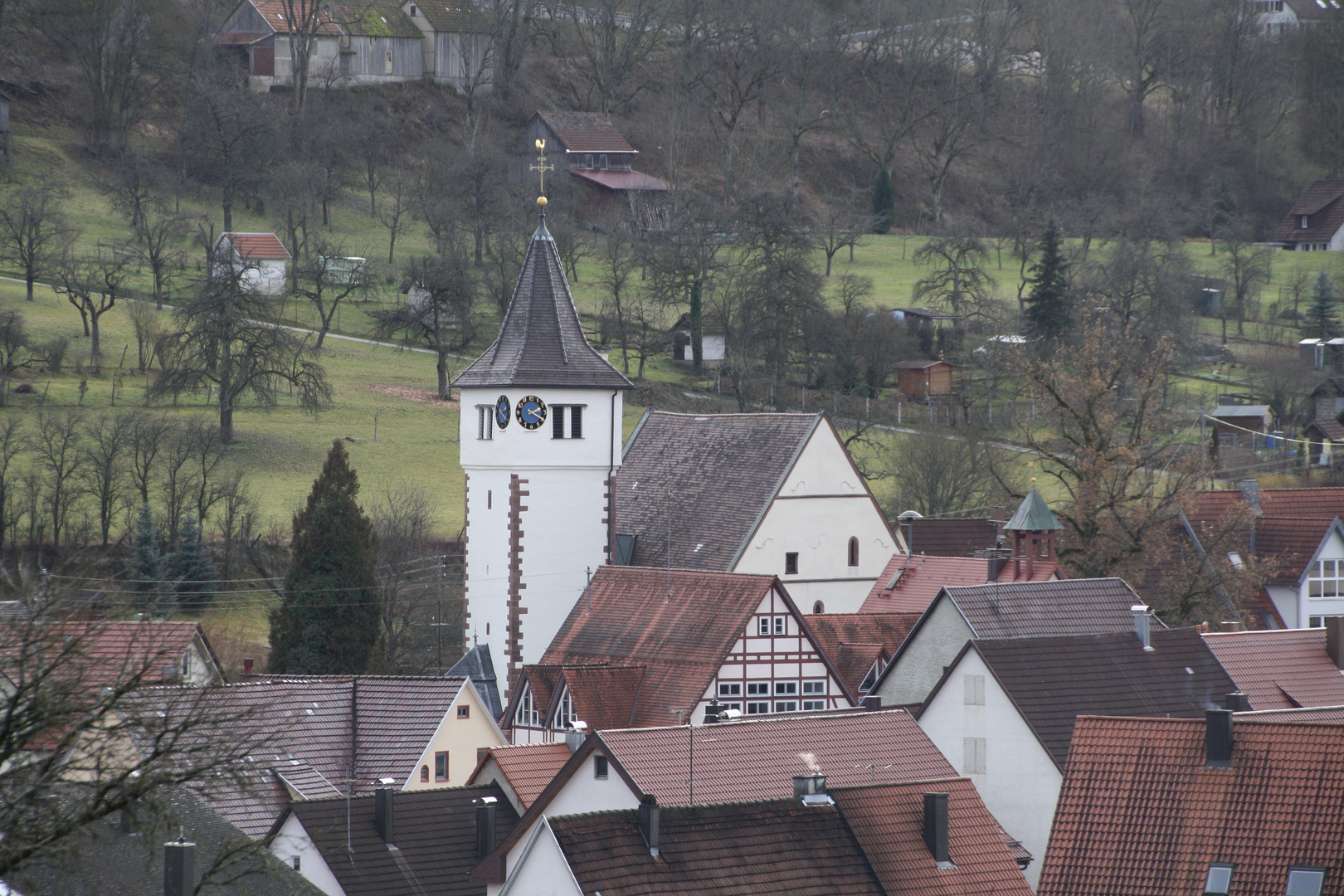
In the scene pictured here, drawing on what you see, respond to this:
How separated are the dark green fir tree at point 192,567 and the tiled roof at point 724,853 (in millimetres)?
27820

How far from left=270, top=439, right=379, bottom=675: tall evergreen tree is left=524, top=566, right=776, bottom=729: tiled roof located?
5.19 metres

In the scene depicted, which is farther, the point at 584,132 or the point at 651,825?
the point at 584,132

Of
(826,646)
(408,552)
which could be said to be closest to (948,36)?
(408,552)

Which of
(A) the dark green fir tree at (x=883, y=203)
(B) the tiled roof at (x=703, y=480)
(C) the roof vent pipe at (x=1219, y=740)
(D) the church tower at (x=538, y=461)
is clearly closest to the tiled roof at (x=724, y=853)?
(C) the roof vent pipe at (x=1219, y=740)

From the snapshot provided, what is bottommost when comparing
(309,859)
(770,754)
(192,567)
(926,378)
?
(192,567)

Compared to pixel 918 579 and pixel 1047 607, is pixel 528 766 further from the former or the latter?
pixel 918 579

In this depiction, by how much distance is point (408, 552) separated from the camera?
53906 mm

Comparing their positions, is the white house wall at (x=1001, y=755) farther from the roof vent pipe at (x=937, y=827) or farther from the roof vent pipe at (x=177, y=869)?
the roof vent pipe at (x=177, y=869)

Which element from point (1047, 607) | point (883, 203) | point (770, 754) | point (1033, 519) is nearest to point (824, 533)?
point (1033, 519)

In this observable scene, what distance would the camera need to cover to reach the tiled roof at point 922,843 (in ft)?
86.1

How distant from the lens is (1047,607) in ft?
130

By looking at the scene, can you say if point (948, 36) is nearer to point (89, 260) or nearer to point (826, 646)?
point (89, 260)

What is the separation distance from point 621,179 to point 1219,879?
8852cm

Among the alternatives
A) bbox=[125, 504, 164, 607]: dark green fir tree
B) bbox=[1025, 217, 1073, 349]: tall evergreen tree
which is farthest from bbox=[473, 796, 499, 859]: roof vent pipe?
A: bbox=[1025, 217, 1073, 349]: tall evergreen tree
